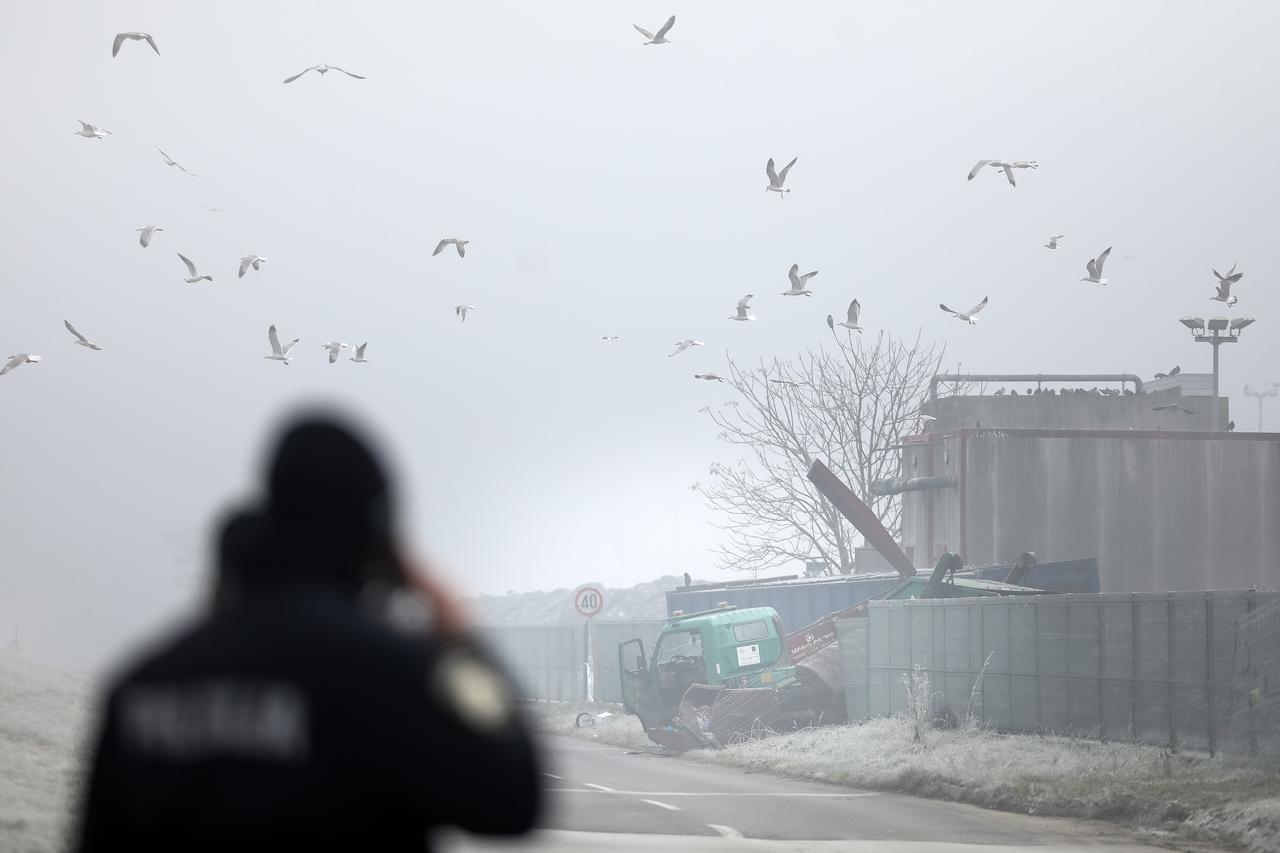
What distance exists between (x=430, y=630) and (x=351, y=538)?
251mm

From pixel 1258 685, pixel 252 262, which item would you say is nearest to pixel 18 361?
pixel 252 262

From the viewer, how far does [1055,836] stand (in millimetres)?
14352

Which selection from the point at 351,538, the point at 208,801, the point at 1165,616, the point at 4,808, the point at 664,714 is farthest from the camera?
the point at 664,714

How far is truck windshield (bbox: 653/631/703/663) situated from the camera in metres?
27.9

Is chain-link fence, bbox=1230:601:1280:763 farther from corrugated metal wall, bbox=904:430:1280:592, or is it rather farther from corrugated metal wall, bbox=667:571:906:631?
corrugated metal wall, bbox=904:430:1280:592

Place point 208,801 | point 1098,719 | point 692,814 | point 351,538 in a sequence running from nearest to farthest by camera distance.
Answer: point 208,801 < point 351,538 < point 692,814 < point 1098,719

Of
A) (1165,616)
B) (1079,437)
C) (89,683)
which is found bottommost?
(89,683)

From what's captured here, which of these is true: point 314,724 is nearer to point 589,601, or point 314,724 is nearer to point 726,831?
point 726,831

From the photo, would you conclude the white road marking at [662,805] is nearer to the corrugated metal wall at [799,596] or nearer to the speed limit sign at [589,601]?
the corrugated metal wall at [799,596]

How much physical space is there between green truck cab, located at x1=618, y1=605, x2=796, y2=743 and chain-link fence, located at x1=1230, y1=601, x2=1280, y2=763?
10.7 metres

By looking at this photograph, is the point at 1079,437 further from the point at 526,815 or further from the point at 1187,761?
the point at 526,815

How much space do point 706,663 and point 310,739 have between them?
81.0 feet

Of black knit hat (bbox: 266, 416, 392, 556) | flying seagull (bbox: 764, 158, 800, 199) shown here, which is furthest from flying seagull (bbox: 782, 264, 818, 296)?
black knit hat (bbox: 266, 416, 392, 556)

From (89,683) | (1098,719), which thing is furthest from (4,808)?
(89,683)
